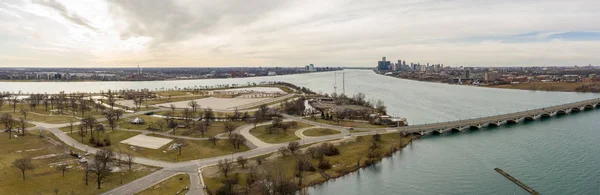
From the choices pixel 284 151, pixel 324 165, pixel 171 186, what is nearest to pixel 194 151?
pixel 284 151

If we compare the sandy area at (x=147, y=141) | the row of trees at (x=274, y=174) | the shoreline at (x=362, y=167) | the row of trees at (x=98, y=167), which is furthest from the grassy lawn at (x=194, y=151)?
the shoreline at (x=362, y=167)

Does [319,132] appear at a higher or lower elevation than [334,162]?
higher

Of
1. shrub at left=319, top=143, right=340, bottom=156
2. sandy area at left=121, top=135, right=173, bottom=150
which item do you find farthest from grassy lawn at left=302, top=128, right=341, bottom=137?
sandy area at left=121, top=135, right=173, bottom=150

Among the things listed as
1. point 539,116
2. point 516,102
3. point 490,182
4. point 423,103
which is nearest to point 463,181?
point 490,182

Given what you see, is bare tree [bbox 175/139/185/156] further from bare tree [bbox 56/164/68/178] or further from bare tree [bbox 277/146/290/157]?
bare tree [bbox 277/146/290/157]

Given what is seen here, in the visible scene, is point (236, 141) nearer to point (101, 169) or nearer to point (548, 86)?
point (101, 169)

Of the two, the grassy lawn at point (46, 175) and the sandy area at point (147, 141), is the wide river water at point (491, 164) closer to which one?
the grassy lawn at point (46, 175)
